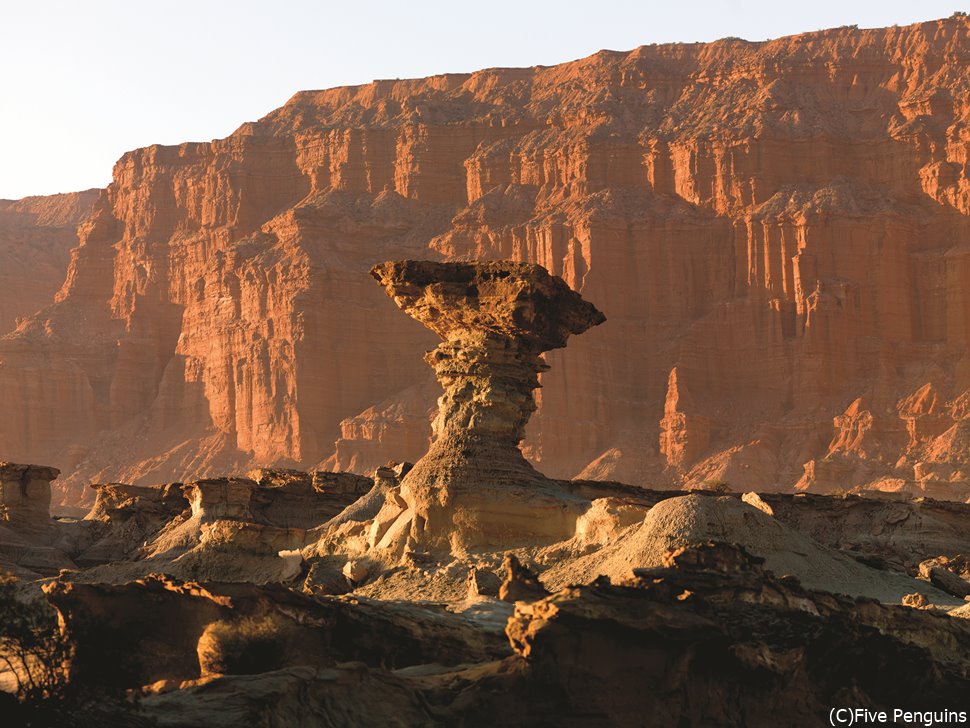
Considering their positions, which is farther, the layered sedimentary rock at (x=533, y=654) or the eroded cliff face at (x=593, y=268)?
the eroded cliff face at (x=593, y=268)

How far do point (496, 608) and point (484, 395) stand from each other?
12.0 meters

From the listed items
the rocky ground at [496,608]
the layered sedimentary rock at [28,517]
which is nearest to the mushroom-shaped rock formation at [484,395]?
the rocky ground at [496,608]

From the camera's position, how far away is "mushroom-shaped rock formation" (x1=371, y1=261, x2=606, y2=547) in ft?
116

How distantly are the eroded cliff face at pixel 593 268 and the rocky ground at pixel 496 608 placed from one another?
189 feet

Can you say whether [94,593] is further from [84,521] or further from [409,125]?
[409,125]

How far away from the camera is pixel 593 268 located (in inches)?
4469

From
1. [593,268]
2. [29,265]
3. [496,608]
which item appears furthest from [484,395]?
[29,265]

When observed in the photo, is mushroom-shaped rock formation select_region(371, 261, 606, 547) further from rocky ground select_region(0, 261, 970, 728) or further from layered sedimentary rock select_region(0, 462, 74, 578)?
layered sedimentary rock select_region(0, 462, 74, 578)

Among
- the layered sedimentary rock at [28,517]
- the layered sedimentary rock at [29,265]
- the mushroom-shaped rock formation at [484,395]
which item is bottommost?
the layered sedimentary rock at [28,517]

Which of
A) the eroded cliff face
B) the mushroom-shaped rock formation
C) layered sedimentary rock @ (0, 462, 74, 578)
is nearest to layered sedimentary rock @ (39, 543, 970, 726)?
the mushroom-shaped rock formation

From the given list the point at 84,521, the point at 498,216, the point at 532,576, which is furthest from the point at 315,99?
the point at 532,576

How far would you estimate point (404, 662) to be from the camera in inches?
931

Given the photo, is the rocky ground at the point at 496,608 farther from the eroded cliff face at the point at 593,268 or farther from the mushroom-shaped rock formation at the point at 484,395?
the eroded cliff face at the point at 593,268

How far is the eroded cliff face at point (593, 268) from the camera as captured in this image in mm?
106375
